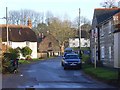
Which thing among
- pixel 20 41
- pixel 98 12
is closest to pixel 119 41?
pixel 98 12

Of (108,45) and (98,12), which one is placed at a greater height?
(98,12)

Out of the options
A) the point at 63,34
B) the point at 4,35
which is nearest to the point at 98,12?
the point at 4,35

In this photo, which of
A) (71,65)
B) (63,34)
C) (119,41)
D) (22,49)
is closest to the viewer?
(119,41)

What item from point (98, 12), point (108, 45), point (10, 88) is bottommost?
point (10, 88)

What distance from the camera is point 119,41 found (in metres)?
33.5

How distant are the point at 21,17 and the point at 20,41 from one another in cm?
3392

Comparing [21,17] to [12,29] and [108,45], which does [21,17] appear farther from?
[108,45]

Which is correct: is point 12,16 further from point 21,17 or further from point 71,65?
point 71,65

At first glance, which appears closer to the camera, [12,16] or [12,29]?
[12,29]

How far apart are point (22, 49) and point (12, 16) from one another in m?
37.4

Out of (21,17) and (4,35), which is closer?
(4,35)

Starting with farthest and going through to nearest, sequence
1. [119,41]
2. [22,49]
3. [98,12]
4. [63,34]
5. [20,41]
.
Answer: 1. [63,34]
2. [20,41]
3. [22,49]
4. [98,12]
5. [119,41]

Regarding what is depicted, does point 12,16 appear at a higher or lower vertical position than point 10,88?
higher

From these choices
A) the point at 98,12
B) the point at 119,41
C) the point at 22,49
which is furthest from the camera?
the point at 22,49
